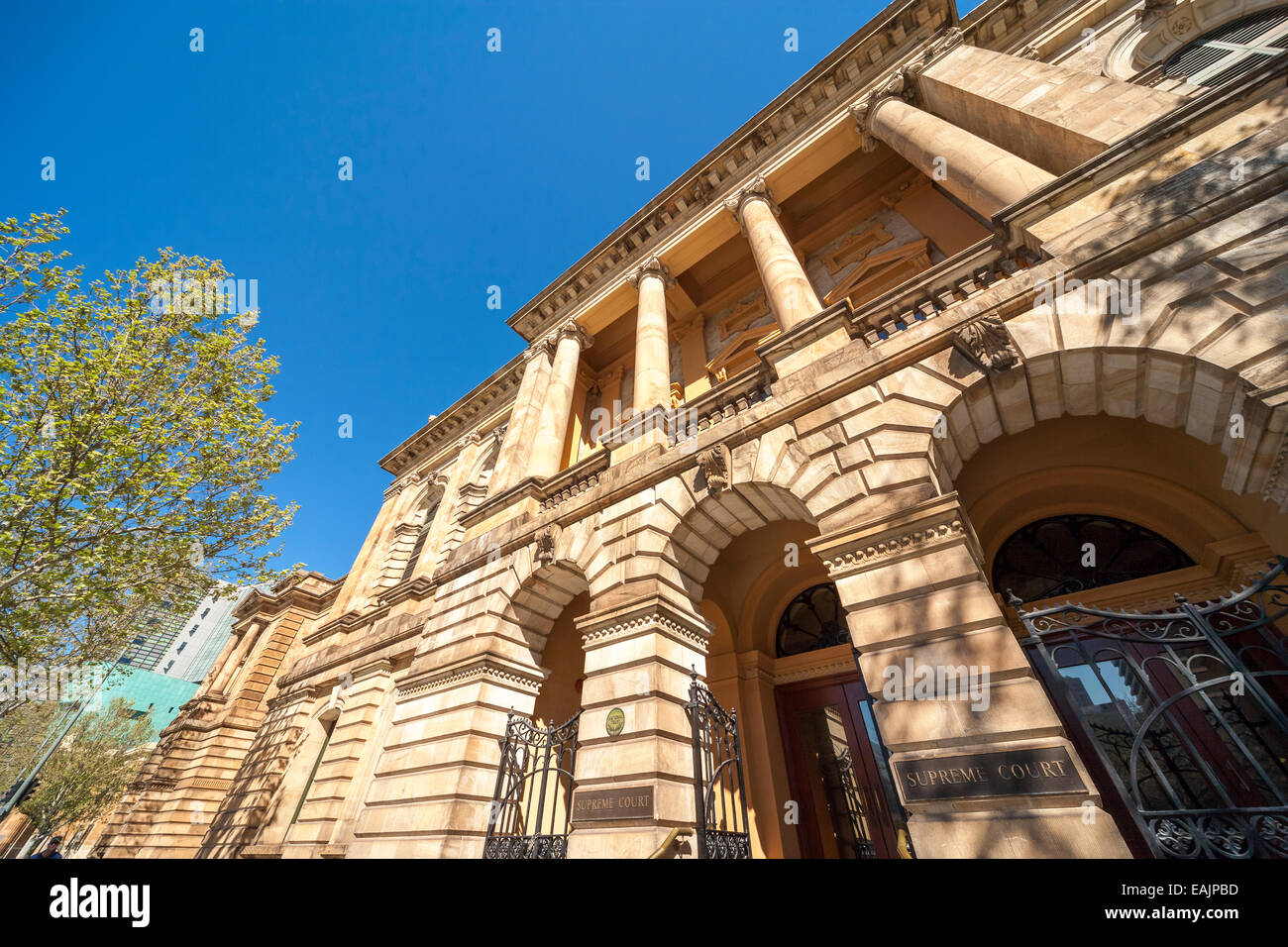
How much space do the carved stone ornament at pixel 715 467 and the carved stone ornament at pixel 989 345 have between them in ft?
11.0

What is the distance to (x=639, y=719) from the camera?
6.46 m

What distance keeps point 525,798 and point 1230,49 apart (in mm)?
18452

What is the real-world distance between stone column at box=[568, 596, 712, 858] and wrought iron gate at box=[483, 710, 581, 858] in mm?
647

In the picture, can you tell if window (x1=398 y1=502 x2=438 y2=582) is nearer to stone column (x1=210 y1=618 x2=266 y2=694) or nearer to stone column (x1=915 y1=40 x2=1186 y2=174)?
stone column (x1=210 y1=618 x2=266 y2=694)

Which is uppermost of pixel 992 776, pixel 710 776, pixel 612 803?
pixel 710 776

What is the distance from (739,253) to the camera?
15680mm

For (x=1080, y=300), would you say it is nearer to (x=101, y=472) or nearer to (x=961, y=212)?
(x=961, y=212)

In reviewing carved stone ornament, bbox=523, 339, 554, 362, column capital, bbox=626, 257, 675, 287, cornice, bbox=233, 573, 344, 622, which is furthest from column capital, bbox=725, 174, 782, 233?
cornice, bbox=233, 573, 344, 622

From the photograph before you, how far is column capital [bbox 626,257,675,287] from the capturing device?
14.0 meters

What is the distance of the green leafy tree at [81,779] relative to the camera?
33062mm

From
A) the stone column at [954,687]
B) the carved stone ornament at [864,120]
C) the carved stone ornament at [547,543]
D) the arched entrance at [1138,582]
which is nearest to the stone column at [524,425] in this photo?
the carved stone ornament at [547,543]

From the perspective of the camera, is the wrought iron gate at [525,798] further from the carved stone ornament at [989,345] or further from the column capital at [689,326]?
the column capital at [689,326]

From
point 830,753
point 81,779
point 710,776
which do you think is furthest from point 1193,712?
point 81,779

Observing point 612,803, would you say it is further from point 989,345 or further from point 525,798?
point 989,345
